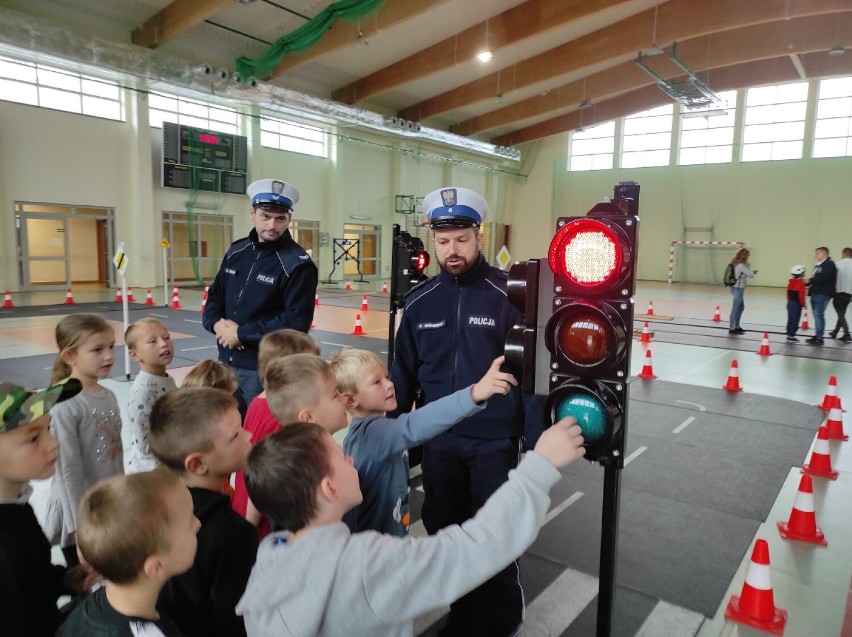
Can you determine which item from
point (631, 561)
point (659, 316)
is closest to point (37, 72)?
point (659, 316)

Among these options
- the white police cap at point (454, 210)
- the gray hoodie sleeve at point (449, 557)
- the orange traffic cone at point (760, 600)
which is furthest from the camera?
the orange traffic cone at point (760, 600)

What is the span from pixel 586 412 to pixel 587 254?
358 mm

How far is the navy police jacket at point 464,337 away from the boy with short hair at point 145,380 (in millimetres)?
1247

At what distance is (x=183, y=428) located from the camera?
1782 millimetres

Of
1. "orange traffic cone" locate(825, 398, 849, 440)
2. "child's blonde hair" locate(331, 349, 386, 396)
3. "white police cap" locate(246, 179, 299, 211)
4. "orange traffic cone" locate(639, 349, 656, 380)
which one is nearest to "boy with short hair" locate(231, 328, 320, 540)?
"child's blonde hair" locate(331, 349, 386, 396)

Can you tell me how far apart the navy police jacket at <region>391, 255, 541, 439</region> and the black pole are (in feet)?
2.87

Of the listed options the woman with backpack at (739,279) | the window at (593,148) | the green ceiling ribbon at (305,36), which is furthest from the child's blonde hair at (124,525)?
the window at (593,148)

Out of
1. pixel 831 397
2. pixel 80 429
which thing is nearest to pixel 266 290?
pixel 80 429

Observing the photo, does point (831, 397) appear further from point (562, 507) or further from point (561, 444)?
point (561, 444)

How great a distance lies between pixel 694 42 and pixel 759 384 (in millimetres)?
13958

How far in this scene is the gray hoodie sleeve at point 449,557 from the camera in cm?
112

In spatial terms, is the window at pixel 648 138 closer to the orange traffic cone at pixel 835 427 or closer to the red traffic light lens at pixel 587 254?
the orange traffic cone at pixel 835 427

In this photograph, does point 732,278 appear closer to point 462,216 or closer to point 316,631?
point 462,216

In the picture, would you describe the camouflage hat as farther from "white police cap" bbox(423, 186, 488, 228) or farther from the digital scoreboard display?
the digital scoreboard display
